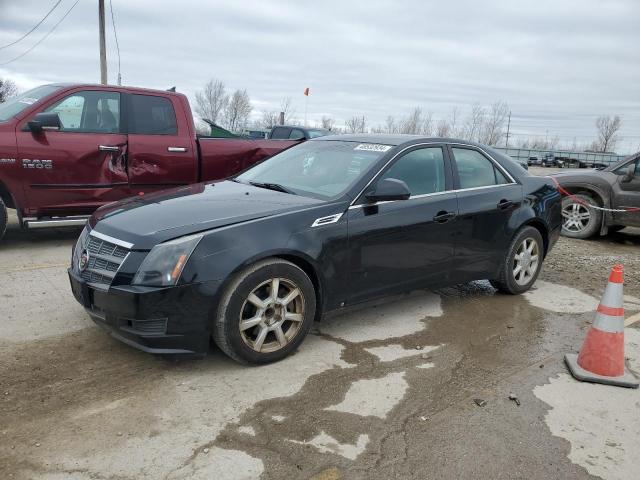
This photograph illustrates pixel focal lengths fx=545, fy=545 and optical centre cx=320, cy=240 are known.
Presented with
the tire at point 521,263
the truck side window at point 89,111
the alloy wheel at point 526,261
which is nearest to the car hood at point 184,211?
the tire at point 521,263

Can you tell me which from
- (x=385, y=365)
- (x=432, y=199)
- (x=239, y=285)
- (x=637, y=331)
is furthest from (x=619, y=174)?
(x=239, y=285)

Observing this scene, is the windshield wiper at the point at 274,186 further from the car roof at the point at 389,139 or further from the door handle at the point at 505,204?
the door handle at the point at 505,204

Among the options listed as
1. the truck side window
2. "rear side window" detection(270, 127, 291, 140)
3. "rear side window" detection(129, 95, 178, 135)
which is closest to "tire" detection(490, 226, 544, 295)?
"rear side window" detection(129, 95, 178, 135)

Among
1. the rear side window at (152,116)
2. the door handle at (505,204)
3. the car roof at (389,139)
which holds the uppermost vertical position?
the rear side window at (152,116)

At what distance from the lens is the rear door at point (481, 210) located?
4.87 metres

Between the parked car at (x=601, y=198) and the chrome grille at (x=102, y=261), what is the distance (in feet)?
25.9

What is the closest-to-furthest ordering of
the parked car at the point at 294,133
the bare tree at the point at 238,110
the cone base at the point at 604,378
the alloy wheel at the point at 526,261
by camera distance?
the cone base at the point at 604,378
the alloy wheel at the point at 526,261
the parked car at the point at 294,133
the bare tree at the point at 238,110

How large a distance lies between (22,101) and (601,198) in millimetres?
8552

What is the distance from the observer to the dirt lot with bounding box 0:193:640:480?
2.68 m

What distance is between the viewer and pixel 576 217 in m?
9.18

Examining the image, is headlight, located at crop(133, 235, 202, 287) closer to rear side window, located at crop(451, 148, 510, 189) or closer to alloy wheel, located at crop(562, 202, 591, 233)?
rear side window, located at crop(451, 148, 510, 189)

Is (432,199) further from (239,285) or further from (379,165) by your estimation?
(239,285)

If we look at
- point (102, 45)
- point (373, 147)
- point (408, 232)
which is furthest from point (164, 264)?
point (102, 45)

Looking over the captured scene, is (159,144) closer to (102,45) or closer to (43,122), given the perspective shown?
(43,122)
